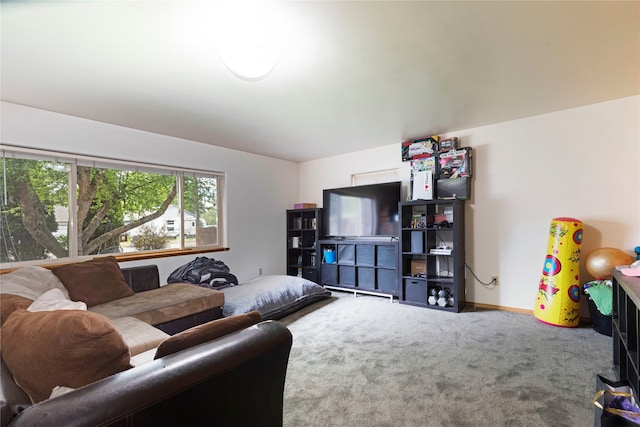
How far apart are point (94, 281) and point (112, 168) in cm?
157

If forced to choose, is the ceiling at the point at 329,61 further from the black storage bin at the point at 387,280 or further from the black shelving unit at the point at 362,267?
the black storage bin at the point at 387,280

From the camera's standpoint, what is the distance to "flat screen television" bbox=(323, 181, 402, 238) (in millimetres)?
4301

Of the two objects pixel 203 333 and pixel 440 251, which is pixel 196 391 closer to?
pixel 203 333

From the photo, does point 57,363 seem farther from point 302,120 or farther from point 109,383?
point 302,120

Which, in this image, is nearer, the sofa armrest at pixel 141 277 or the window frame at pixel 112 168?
the window frame at pixel 112 168

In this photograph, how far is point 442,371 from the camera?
2.18 m

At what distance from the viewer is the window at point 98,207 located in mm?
2945

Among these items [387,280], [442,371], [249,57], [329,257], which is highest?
[249,57]

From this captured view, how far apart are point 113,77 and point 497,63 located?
118 inches

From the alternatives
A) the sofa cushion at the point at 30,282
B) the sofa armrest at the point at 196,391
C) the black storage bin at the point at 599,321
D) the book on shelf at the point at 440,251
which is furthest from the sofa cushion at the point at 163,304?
the black storage bin at the point at 599,321

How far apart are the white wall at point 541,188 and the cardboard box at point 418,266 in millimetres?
579

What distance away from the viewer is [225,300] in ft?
10.8

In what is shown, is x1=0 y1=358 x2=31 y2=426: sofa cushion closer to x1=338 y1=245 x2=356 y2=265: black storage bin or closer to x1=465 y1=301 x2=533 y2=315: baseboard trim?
x1=338 y1=245 x2=356 y2=265: black storage bin

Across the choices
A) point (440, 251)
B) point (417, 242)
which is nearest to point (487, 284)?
point (440, 251)
